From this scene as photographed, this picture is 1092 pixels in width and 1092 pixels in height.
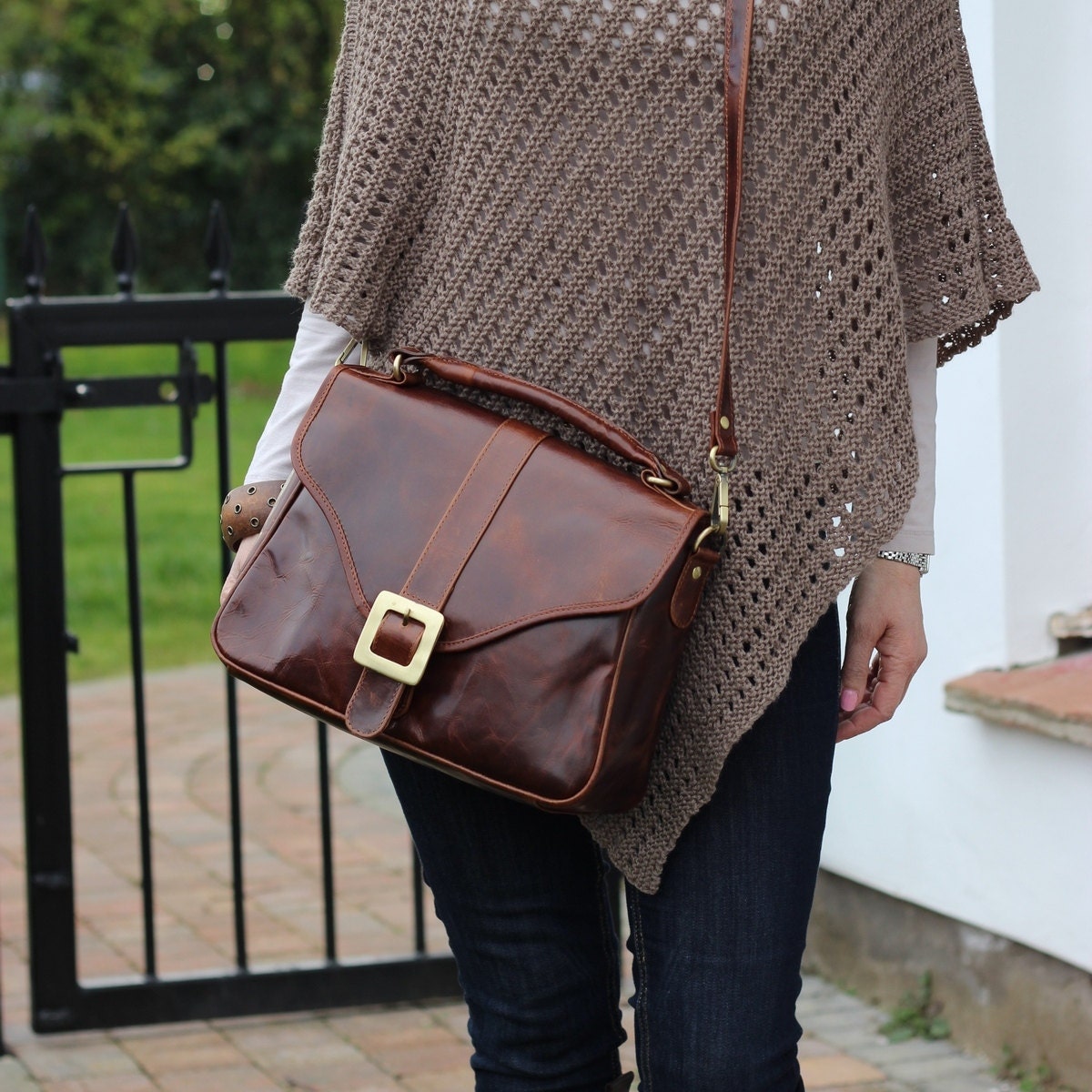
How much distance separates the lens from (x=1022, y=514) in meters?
2.69

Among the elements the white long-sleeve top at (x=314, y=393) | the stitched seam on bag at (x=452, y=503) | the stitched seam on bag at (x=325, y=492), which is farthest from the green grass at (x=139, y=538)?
the stitched seam on bag at (x=452, y=503)

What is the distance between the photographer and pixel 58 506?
295 centimetres

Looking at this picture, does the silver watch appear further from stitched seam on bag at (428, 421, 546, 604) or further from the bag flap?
stitched seam on bag at (428, 421, 546, 604)

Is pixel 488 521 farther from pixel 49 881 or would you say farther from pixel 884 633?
pixel 49 881

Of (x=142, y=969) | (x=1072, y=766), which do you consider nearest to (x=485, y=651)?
(x=1072, y=766)

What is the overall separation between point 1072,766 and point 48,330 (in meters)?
1.97

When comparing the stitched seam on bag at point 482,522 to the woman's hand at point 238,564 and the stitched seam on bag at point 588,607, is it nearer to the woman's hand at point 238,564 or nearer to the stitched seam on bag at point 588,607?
the stitched seam on bag at point 588,607

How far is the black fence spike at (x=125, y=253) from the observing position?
2998mm

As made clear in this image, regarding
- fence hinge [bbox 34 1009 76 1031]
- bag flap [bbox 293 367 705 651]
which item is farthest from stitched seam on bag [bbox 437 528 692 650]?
fence hinge [bbox 34 1009 76 1031]

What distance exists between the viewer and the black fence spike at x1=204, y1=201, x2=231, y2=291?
119 inches

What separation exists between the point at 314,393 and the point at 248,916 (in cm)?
246

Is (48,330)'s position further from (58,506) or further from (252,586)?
(252,586)

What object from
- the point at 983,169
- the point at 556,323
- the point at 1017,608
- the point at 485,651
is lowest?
the point at 1017,608

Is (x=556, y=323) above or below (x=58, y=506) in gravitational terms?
above
